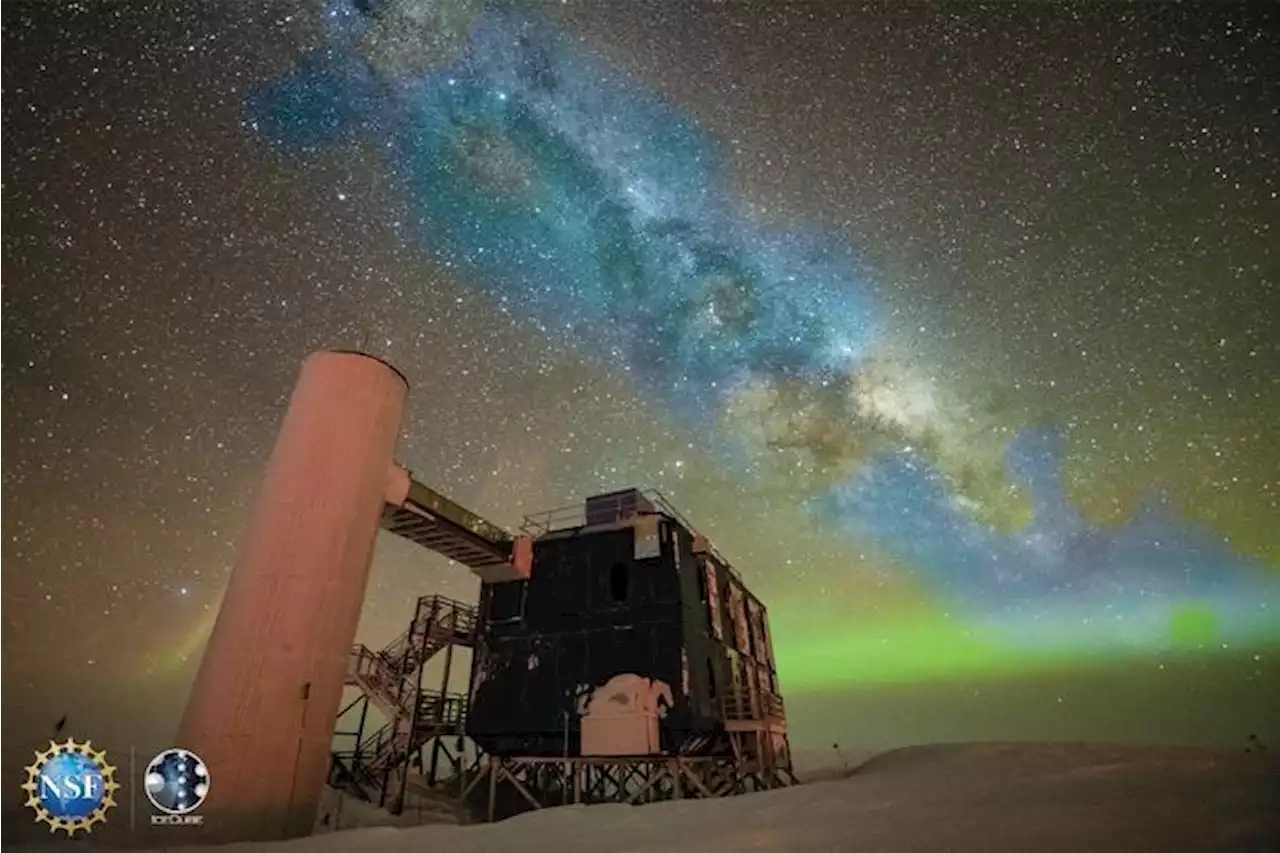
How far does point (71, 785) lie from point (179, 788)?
2.72 meters

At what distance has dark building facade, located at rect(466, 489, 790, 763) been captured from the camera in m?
19.5

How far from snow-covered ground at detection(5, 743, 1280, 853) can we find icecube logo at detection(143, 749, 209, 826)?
2.76ft

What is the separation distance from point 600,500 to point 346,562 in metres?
14.9

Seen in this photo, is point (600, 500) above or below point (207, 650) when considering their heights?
above

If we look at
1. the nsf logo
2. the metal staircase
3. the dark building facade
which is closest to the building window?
the dark building facade

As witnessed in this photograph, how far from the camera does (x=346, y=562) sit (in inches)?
463

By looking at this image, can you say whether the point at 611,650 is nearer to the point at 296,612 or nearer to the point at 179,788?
the point at 296,612

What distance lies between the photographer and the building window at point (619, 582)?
71.1ft

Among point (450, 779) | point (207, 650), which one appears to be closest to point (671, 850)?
point (207, 650)

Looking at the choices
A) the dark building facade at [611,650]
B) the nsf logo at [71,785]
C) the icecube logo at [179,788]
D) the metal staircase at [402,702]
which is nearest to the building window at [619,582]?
the dark building facade at [611,650]

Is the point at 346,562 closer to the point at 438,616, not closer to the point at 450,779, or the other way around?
the point at 438,616

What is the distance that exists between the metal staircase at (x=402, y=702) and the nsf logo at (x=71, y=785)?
1607cm

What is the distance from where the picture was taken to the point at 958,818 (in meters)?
5.94

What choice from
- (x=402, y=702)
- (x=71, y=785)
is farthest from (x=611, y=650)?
(x=71, y=785)
